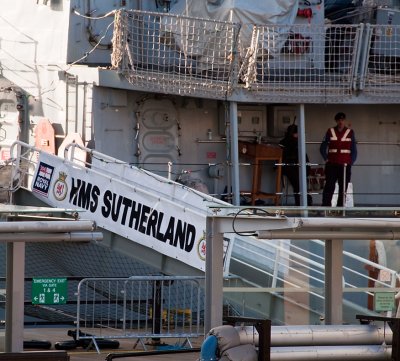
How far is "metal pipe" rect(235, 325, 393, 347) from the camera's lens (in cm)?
1136

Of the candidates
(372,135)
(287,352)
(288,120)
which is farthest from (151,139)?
(287,352)

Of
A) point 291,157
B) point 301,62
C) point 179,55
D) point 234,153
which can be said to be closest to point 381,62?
point 301,62

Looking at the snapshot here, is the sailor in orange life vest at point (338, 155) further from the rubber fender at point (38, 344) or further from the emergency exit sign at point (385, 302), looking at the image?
the emergency exit sign at point (385, 302)

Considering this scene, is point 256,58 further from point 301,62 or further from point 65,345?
point 65,345

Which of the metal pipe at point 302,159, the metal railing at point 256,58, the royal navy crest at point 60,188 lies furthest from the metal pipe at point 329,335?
the metal pipe at point 302,159

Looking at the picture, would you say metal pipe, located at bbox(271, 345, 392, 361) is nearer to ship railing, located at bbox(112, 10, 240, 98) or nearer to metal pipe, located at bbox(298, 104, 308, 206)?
ship railing, located at bbox(112, 10, 240, 98)

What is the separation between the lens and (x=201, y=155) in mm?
20766

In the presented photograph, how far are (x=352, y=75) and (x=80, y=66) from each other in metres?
4.18

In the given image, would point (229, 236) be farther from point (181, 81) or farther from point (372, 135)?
point (372, 135)

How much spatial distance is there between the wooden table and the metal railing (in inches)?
33.7

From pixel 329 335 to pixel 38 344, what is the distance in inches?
164

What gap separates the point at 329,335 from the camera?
11.4 m

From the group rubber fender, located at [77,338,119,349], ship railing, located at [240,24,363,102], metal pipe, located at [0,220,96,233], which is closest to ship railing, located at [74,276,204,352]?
rubber fender, located at [77,338,119,349]

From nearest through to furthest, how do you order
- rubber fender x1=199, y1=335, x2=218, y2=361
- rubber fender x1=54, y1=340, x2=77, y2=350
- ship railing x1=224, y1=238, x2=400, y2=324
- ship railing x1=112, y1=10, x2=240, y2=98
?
1. rubber fender x1=199, y1=335, x2=218, y2=361
2. ship railing x1=224, y1=238, x2=400, y2=324
3. rubber fender x1=54, y1=340, x2=77, y2=350
4. ship railing x1=112, y1=10, x2=240, y2=98
